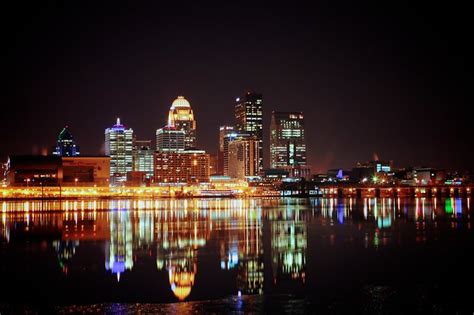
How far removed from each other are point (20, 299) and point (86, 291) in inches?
84.1

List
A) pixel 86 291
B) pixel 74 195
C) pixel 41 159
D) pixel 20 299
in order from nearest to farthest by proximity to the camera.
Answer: pixel 20 299 < pixel 86 291 < pixel 74 195 < pixel 41 159

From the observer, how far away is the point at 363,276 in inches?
841

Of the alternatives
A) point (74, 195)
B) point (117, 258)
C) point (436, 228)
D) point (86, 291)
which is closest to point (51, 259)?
point (117, 258)

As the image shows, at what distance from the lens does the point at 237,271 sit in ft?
74.8

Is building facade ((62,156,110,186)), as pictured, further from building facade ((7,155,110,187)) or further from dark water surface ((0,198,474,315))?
dark water surface ((0,198,474,315))

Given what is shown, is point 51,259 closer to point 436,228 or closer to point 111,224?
point 111,224

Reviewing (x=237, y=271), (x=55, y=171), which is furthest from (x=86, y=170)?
(x=237, y=271)

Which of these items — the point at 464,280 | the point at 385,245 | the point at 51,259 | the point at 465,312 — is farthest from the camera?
the point at 385,245

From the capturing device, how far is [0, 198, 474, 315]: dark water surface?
16859 mm

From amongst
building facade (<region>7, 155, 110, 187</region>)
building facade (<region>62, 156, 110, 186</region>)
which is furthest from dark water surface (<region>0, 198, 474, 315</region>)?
building facade (<region>62, 156, 110, 186</region>)

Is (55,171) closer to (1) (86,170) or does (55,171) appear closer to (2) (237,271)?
(1) (86,170)

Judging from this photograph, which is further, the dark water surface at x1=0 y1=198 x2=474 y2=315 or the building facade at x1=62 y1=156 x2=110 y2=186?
the building facade at x1=62 y1=156 x2=110 y2=186

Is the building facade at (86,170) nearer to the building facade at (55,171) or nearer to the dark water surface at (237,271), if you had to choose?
the building facade at (55,171)

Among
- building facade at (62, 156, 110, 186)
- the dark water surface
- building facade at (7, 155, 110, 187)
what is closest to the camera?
the dark water surface
